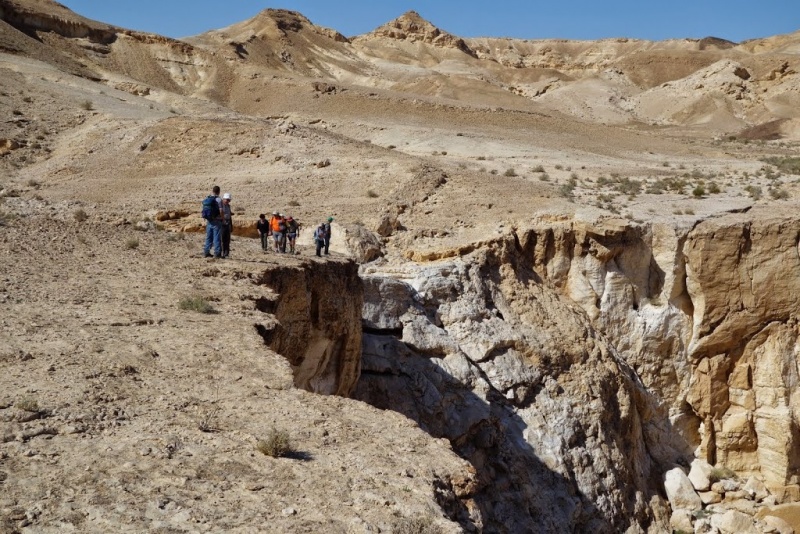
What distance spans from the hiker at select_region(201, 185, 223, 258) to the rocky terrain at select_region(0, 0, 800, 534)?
0.31 m

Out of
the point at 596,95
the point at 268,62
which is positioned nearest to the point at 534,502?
the point at 268,62

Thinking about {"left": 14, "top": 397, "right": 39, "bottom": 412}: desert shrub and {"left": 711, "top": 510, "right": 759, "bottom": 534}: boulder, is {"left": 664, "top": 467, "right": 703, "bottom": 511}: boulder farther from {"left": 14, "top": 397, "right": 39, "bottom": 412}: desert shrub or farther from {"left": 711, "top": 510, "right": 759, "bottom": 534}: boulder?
{"left": 14, "top": 397, "right": 39, "bottom": 412}: desert shrub

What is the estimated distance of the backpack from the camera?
1004 centimetres

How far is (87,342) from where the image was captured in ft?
22.2

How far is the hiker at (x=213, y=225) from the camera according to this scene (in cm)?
1003

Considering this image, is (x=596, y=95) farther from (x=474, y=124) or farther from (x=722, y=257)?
(x=722, y=257)

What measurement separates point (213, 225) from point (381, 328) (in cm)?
324

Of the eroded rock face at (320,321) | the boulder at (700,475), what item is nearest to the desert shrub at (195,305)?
the eroded rock face at (320,321)

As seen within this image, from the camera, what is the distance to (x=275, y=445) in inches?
205

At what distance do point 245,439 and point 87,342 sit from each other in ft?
6.79

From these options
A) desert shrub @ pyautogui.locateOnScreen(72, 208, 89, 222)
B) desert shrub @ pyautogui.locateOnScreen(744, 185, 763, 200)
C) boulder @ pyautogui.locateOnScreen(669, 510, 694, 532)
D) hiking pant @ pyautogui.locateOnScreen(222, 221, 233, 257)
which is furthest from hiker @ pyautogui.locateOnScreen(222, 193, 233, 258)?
desert shrub @ pyautogui.locateOnScreen(744, 185, 763, 200)

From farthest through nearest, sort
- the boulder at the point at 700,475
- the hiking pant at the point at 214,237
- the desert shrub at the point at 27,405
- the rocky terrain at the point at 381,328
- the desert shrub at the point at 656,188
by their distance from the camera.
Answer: the desert shrub at the point at 656,188
the boulder at the point at 700,475
the hiking pant at the point at 214,237
the desert shrub at the point at 27,405
the rocky terrain at the point at 381,328

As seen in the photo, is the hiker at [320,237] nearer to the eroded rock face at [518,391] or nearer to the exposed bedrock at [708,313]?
the eroded rock face at [518,391]

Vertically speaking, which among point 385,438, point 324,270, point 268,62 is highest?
point 268,62
